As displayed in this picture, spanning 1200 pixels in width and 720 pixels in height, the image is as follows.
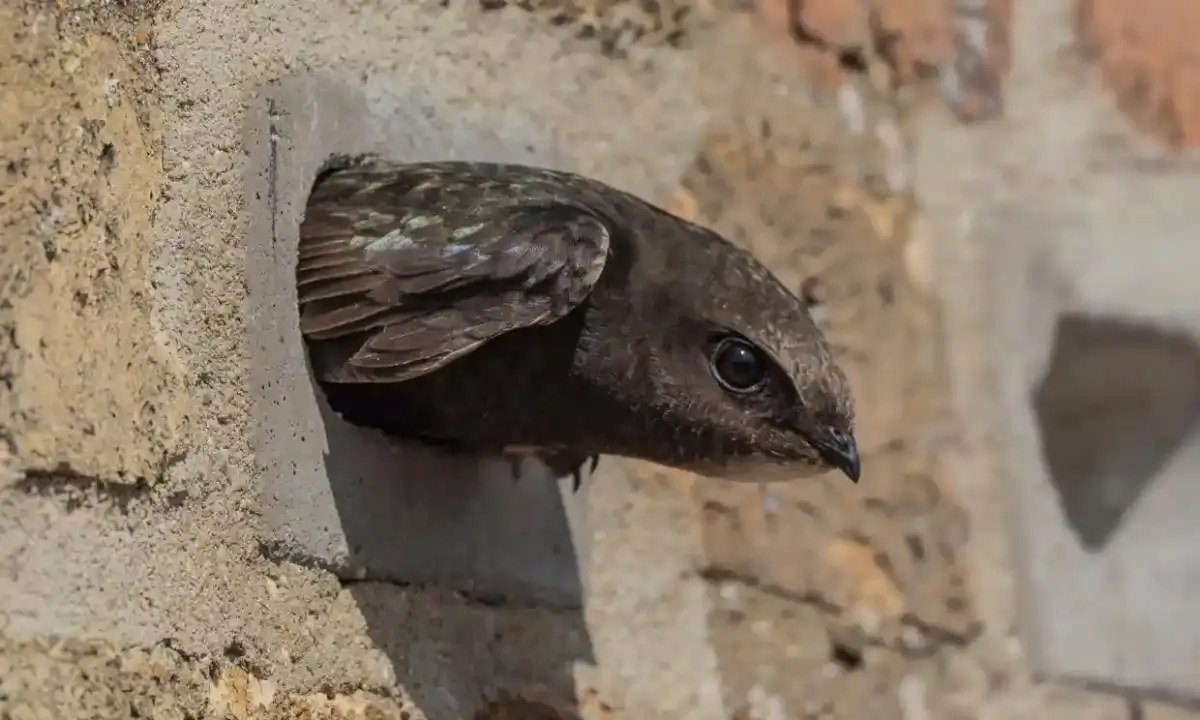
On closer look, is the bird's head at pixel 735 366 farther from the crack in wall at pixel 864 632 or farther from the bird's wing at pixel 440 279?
the crack in wall at pixel 864 632

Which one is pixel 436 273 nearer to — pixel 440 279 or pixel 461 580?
pixel 440 279

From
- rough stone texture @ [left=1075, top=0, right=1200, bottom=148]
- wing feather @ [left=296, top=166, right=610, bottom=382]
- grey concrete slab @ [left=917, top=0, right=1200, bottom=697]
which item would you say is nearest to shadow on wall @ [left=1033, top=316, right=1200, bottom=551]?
grey concrete slab @ [left=917, top=0, right=1200, bottom=697]

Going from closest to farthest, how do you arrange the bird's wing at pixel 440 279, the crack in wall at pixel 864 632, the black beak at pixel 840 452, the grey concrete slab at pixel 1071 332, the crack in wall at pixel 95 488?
the crack in wall at pixel 95 488 < the bird's wing at pixel 440 279 < the black beak at pixel 840 452 < the crack in wall at pixel 864 632 < the grey concrete slab at pixel 1071 332

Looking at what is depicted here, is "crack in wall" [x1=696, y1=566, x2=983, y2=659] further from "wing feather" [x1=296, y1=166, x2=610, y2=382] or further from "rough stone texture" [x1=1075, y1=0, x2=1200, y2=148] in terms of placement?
"rough stone texture" [x1=1075, y1=0, x2=1200, y2=148]

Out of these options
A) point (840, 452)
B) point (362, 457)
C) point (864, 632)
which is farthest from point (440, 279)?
point (864, 632)

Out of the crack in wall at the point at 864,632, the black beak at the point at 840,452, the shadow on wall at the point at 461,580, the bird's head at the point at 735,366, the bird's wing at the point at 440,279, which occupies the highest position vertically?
the bird's wing at the point at 440,279

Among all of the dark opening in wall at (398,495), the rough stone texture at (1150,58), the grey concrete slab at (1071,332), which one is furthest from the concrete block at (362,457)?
the rough stone texture at (1150,58)

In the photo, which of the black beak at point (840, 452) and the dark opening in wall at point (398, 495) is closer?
the dark opening in wall at point (398, 495)

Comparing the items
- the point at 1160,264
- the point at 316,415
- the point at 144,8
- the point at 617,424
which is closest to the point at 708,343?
the point at 617,424
